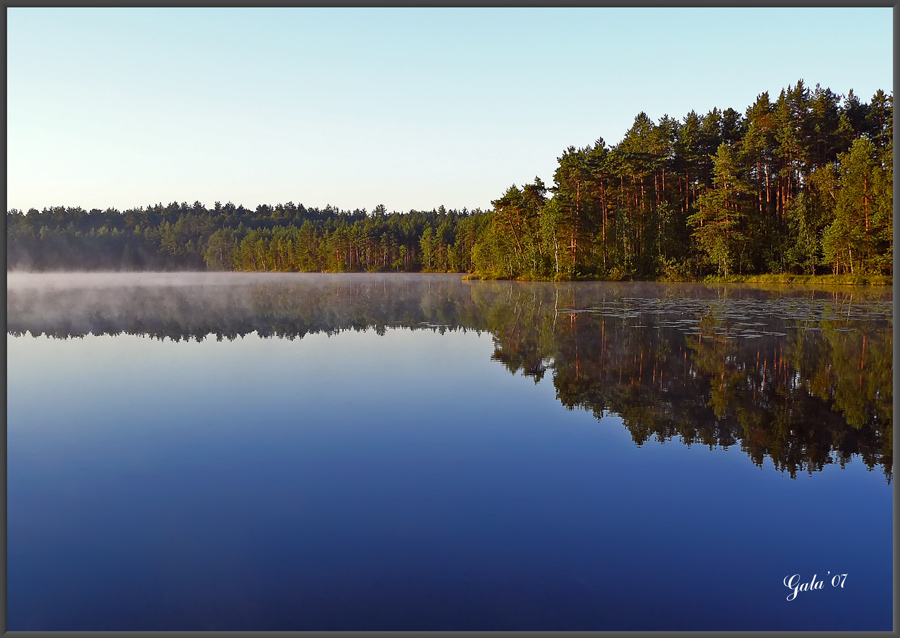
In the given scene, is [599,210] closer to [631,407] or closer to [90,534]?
[631,407]

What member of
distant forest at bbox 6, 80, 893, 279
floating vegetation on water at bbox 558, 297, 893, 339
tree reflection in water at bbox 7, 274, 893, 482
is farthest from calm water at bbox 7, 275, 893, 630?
distant forest at bbox 6, 80, 893, 279

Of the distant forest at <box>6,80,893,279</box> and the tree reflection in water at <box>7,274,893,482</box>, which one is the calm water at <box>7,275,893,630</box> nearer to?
the tree reflection in water at <box>7,274,893,482</box>

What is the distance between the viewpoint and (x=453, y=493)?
6.80m

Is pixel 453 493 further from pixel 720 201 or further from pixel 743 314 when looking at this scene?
pixel 720 201

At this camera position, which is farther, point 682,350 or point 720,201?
point 720,201

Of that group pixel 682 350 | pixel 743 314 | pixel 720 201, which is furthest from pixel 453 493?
pixel 720 201

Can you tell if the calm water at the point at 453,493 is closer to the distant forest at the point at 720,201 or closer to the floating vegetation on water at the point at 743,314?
the floating vegetation on water at the point at 743,314

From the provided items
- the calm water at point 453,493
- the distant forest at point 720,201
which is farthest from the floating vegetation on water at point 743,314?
the distant forest at point 720,201

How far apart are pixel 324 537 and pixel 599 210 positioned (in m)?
71.2

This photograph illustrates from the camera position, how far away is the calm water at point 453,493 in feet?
15.6

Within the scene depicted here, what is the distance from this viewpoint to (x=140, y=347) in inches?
725

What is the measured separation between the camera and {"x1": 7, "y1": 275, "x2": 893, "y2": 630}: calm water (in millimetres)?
4742

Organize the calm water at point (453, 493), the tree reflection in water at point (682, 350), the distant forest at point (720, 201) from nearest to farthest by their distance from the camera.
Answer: the calm water at point (453, 493)
the tree reflection in water at point (682, 350)
the distant forest at point (720, 201)

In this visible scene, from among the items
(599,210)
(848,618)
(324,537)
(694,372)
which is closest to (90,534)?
(324,537)
